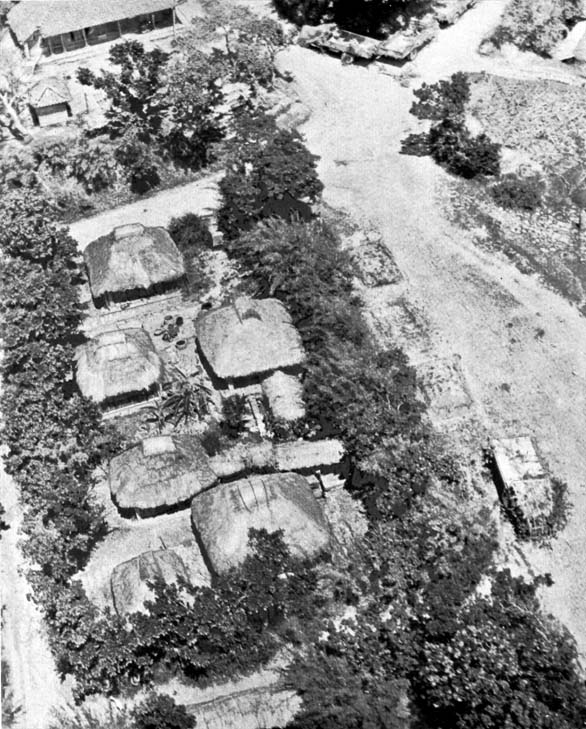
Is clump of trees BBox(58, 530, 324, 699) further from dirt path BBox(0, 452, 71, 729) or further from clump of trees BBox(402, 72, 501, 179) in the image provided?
clump of trees BBox(402, 72, 501, 179)

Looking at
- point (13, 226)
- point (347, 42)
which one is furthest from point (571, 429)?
point (347, 42)

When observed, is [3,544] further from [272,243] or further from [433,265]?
[433,265]

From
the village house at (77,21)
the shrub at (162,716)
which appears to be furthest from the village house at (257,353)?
the village house at (77,21)

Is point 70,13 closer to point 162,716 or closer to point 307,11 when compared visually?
point 307,11

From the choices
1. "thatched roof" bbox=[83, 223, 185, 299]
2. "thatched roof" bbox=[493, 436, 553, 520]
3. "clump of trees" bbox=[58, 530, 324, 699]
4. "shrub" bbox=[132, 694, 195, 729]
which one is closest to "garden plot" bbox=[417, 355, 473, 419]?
"thatched roof" bbox=[493, 436, 553, 520]

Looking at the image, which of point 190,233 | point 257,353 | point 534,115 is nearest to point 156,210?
point 190,233

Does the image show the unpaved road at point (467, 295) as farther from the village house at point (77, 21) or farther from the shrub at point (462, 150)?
the village house at point (77, 21)
